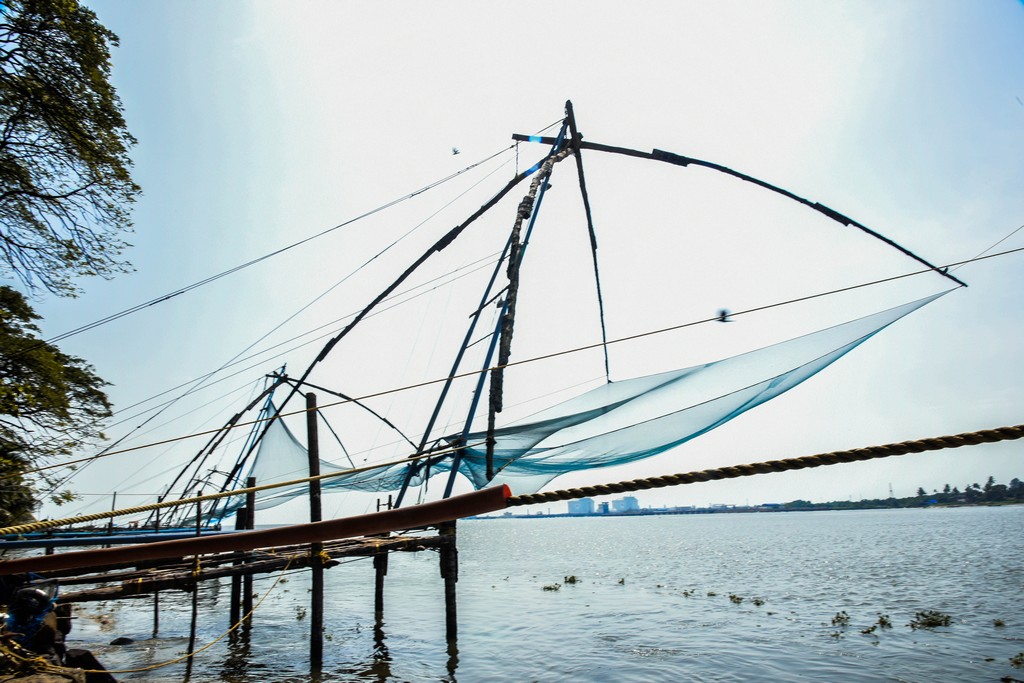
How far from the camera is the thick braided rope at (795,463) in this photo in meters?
2.15

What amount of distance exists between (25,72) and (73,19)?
115 cm

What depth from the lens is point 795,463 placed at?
2301 millimetres

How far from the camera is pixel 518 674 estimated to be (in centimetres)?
962

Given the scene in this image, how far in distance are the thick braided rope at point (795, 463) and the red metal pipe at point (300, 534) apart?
0.80 feet

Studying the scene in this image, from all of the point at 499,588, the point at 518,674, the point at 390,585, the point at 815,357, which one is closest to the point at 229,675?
the point at 518,674

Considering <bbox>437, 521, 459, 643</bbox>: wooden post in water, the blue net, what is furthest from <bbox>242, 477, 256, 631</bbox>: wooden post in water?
the blue net

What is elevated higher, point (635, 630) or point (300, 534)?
point (300, 534)

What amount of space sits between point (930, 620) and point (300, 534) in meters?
15.2

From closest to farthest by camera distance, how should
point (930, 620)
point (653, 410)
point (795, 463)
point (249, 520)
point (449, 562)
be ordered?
point (795, 463) → point (653, 410) → point (449, 562) → point (249, 520) → point (930, 620)

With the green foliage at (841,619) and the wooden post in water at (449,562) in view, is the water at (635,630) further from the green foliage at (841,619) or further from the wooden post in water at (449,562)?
the wooden post in water at (449,562)

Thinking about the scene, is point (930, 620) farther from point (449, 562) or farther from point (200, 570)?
point (200, 570)

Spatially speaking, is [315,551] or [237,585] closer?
[315,551]

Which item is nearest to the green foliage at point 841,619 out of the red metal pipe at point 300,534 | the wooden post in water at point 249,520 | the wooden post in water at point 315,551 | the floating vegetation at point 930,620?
the floating vegetation at point 930,620

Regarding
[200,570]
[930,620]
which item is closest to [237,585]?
[200,570]
